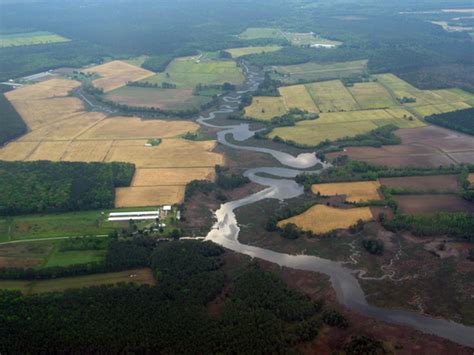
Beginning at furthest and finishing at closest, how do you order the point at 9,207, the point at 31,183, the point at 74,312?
1. the point at 31,183
2. the point at 9,207
3. the point at 74,312

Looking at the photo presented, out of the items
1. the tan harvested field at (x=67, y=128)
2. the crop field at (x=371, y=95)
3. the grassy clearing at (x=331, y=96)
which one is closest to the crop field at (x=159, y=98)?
the tan harvested field at (x=67, y=128)

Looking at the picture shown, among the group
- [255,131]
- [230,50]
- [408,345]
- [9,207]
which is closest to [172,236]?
[9,207]

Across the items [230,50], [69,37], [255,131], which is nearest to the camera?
[255,131]

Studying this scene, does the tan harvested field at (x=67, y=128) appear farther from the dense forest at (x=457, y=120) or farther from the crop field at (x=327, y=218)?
the dense forest at (x=457, y=120)

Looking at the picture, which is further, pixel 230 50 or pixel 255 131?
pixel 230 50

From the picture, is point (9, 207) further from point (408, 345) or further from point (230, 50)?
point (230, 50)
